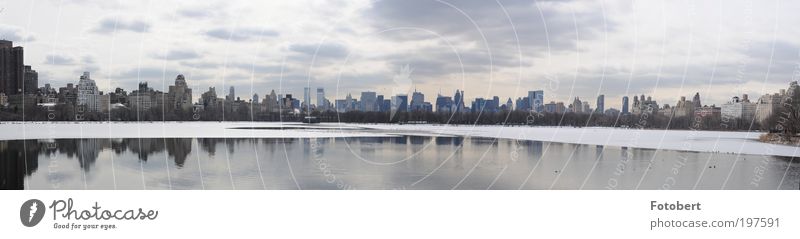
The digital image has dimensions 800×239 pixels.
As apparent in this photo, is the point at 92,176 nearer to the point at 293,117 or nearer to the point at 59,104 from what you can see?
the point at 59,104

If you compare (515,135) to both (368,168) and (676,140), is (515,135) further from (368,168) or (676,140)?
(368,168)

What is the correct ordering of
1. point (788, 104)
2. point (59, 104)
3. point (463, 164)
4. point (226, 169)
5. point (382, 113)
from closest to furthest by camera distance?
point (226, 169) < point (463, 164) < point (788, 104) < point (59, 104) < point (382, 113)
